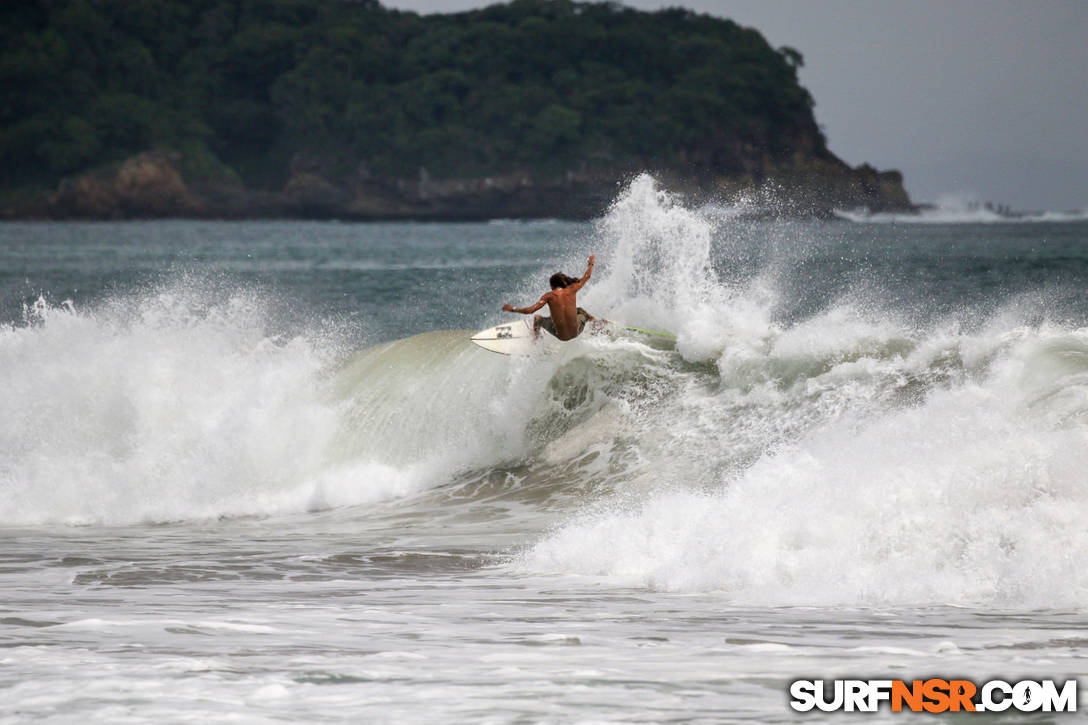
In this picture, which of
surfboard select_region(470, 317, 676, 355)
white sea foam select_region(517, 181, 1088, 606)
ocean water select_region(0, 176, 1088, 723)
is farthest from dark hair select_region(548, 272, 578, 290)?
white sea foam select_region(517, 181, 1088, 606)

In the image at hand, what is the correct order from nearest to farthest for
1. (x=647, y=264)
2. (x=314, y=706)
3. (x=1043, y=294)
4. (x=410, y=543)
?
(x=314, y=706)
(x=410, y=543)
(x=647, y=264)
(x=1043, y=294)

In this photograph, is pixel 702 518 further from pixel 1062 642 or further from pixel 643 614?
pixel 1062 642

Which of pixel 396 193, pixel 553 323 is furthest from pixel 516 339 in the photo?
pixel 396 193

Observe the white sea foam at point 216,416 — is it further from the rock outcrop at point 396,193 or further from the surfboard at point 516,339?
the rock outcrop at point 396,193

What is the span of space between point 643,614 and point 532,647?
114cm

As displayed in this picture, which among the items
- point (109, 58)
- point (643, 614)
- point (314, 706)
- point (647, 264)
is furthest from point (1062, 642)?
point (109, 58)

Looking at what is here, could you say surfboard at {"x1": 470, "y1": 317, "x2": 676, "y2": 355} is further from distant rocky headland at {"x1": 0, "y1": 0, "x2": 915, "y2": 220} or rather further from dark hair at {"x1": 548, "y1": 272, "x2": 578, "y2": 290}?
distant rocky headland at {"x1": 0, "y1": 0, "x2": 915, "y2": 220}

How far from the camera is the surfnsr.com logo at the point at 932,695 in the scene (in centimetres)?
627

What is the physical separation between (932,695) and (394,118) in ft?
452

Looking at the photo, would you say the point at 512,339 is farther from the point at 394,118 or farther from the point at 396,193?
the point at 394,118

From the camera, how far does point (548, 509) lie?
13.7 meters

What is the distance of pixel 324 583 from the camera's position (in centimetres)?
1005

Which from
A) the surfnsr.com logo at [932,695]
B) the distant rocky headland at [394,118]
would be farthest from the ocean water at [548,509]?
the distant rocky headland at [394,118]

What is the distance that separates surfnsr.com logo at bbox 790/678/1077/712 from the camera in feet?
20.6
